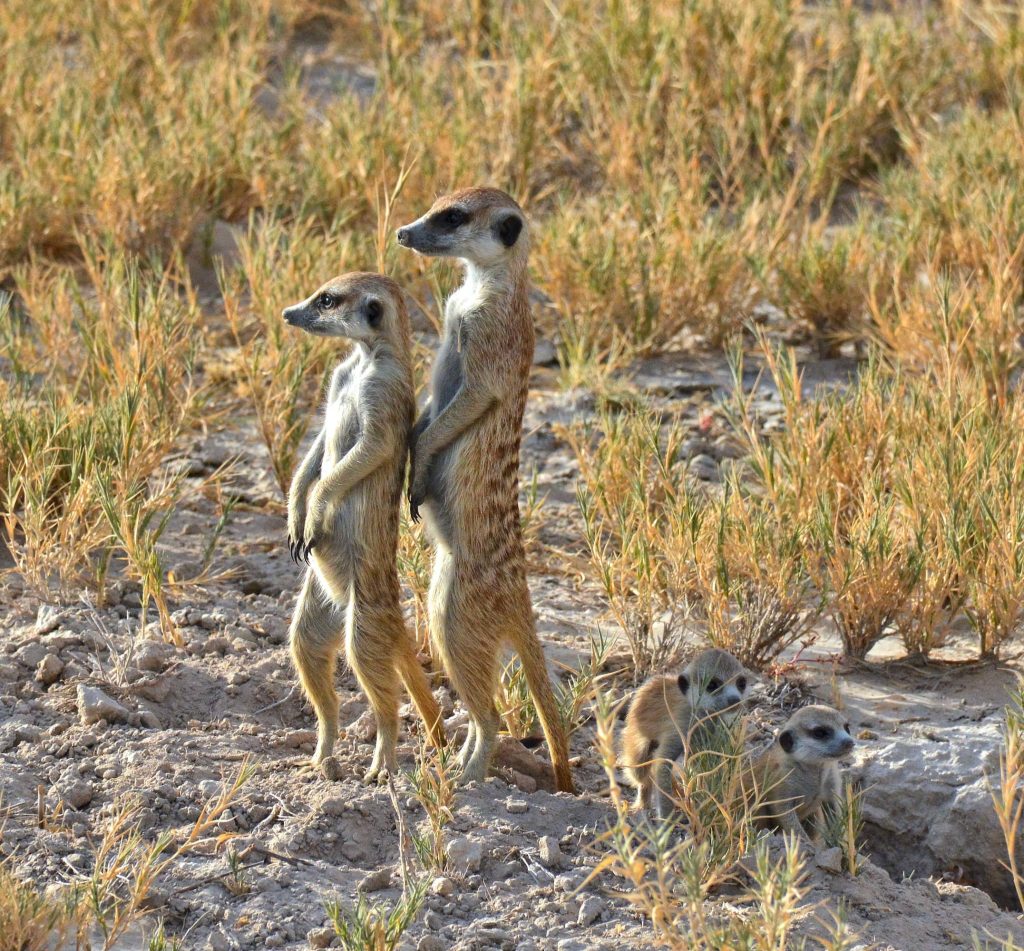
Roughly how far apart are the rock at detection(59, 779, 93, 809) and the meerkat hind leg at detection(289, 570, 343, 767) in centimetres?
53

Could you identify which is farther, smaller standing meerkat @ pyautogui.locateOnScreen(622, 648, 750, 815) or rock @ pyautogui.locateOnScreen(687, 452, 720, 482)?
rock @ pyautogui.locateOnScreen(687, 452, 720, 482)

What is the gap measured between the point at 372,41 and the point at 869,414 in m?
4.26

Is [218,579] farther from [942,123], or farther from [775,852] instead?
[942,123]

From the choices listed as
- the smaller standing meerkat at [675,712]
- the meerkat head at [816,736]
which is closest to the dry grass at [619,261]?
the smaller standing meerkat at [675,712]

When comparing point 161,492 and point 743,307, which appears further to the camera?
point 743,307

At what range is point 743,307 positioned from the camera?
594 centimetres

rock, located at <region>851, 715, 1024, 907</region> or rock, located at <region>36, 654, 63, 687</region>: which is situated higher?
rock, located at <region>36, 654, 63, 687</region>

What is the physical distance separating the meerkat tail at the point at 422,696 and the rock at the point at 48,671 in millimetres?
896

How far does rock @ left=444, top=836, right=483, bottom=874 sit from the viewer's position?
3.26 m

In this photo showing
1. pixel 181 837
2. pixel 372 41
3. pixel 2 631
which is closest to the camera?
pixel 181 837

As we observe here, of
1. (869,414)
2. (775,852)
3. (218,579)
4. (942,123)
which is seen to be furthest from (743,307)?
(775,852)

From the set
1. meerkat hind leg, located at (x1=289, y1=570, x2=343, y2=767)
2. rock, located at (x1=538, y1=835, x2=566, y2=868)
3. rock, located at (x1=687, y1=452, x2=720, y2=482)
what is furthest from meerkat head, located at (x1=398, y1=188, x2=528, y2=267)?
rock, located at (x1=687, y1=452, x2=720, y2=482)

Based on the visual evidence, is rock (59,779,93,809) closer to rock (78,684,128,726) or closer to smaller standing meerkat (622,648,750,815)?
rock (78,684,128,726)

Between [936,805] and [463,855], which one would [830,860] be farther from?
[463,855]
